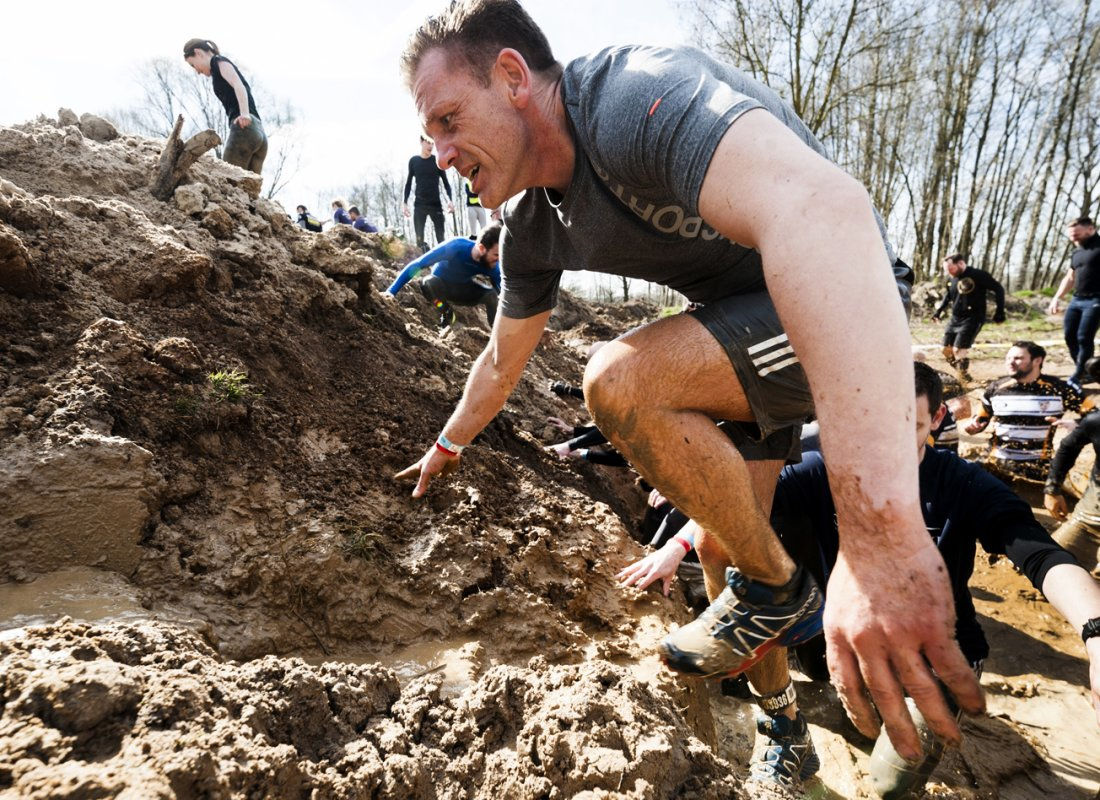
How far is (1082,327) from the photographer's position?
7543mm

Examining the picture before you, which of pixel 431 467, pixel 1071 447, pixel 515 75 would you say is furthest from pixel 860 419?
pixel 1071 447

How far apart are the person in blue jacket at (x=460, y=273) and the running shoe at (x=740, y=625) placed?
16.4 feet

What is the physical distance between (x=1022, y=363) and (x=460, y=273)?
5.31 meters

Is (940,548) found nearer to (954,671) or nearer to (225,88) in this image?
(954,671)

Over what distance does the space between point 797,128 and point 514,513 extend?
2145mm

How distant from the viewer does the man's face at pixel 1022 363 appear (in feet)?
17.2

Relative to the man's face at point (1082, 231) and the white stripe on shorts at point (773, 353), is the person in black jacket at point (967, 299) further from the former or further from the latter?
the white stripe on shorts at point (773, 353)

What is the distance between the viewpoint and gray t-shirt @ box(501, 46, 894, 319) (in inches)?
44.2

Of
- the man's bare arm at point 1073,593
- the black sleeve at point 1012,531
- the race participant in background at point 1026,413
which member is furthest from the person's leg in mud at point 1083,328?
the man's bare arm at point 1073,593

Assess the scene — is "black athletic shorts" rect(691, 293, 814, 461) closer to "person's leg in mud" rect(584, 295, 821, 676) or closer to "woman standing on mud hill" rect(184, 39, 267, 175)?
"person's leg in mud" rect(584, 295, 821, 676)

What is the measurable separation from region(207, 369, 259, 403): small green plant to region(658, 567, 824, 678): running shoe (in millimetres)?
2138

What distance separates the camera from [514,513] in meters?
3.01

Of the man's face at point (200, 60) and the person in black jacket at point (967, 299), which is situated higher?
the man's face at point (200, 60)

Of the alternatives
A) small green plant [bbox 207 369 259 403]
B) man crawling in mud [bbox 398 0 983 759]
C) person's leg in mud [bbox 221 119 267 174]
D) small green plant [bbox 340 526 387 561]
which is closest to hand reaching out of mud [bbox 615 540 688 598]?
man crawling in mud [bbox 398 0 983 759]
